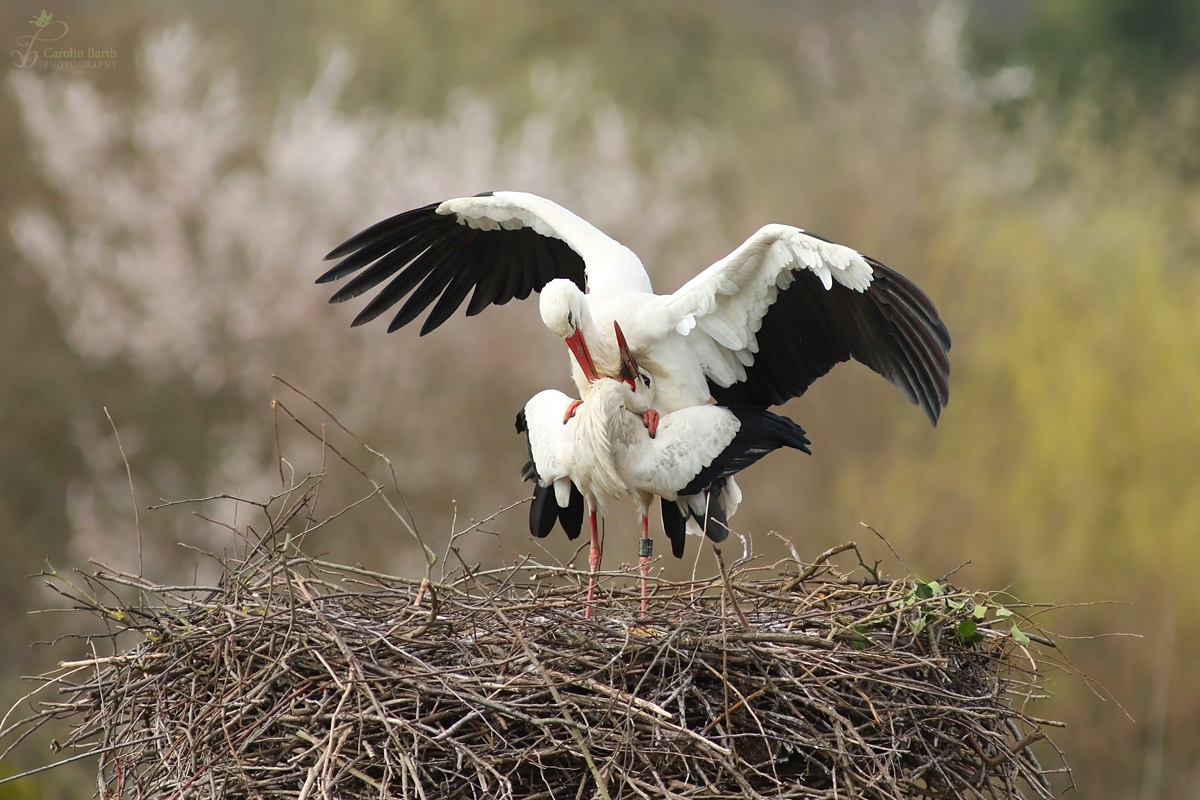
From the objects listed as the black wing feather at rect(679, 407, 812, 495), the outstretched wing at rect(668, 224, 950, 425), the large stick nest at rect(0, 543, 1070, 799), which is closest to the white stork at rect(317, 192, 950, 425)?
the outstretched wing at rect(668, 224, 950, 425)

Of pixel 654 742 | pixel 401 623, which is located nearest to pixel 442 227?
pixel 401 623

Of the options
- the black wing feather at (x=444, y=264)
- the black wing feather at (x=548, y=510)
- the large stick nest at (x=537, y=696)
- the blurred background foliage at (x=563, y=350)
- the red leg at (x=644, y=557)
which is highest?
the blurred background foliage at (x=563, y=350)

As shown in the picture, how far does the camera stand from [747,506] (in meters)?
11.1

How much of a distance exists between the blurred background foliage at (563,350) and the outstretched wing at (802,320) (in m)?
5.16

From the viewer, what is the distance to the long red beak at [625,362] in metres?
4.23

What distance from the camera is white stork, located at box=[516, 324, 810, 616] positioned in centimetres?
411

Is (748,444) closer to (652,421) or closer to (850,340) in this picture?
(652,421)

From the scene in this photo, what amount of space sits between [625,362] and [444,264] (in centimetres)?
122

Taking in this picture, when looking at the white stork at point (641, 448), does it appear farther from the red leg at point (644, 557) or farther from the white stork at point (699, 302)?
the white stork at point (699, 302)

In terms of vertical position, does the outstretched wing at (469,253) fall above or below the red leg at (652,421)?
above

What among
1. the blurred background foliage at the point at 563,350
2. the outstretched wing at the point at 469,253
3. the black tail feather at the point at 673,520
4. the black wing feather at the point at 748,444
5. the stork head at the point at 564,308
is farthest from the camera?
the blurred background foliage at the point at 563,350

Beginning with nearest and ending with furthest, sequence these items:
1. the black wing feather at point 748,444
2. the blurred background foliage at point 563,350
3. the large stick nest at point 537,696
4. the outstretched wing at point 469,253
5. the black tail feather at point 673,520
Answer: the large stick nest at point 537,696 < the black wing feather at point 748,444 < the black tail feather at point 673,520 < the outstretched wing at point 469,253 < the blurred background foliage at point 563,350

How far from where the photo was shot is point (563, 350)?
11.4 meters

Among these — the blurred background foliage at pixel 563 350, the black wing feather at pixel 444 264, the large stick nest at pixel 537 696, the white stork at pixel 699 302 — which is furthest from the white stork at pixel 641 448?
the blurred background foliage at pixel 563 350
